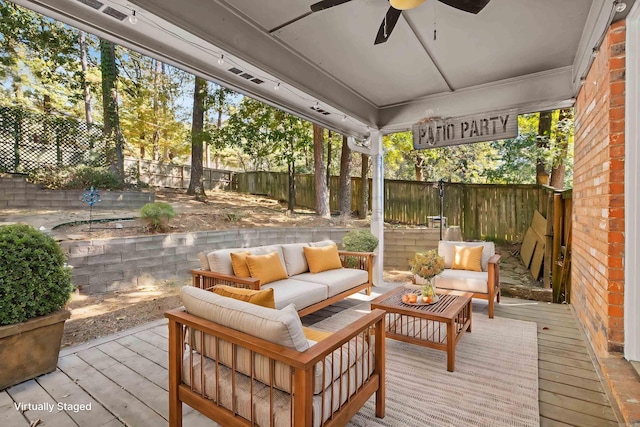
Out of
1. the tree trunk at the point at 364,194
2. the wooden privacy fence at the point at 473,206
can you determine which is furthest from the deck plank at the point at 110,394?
the tree trunk at the point at 364,194

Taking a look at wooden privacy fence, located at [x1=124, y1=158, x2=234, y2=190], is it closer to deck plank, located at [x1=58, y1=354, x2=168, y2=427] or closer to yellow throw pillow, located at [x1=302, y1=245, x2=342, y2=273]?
yellow throw pillow, located at [x1=302, y1=245, x2=342, y2=273]

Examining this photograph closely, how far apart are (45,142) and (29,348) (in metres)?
6.55

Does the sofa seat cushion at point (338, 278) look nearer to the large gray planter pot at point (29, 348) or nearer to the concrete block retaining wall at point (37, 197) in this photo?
the large gray planter pot at point (29, 348)

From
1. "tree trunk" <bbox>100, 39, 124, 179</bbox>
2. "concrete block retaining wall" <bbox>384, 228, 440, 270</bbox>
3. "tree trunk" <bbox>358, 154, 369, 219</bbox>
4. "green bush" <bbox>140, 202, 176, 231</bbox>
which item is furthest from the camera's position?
"tree trunk" <bbox>358, 154, 369, 219</bbox>

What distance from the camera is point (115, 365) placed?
98.4 inches

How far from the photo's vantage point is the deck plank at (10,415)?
6.00ft

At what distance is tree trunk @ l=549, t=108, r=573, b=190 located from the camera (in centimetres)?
634

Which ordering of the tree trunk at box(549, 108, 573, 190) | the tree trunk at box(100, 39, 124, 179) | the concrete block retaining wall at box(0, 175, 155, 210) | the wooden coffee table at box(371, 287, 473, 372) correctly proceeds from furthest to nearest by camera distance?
the tree trunk at box(100, 39, 124, 179) < the tree trunk at box(549, 108, 573, 190) < the concrete block retaining wall at box(0, 175, 155, 210) < the wooden coffee table at box(371, 287, 473, 372)

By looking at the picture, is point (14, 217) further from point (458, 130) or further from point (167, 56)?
point (458, 130)

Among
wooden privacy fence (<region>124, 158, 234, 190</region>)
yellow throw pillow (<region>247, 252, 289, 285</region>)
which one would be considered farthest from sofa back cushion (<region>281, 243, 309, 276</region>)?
wooden privacy fence (<region>124, 158, 234, 190</region>)

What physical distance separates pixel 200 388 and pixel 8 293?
1.56m

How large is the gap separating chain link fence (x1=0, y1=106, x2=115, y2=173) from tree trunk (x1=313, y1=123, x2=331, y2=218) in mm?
4917

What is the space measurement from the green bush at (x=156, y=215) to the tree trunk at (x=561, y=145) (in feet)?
24.8

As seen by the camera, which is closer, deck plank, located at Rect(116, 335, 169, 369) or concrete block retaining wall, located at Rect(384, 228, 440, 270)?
deck plank, located at Rect(116, 335, 169, 369)
